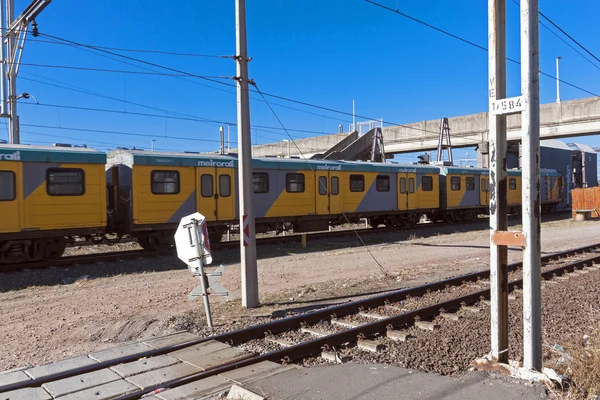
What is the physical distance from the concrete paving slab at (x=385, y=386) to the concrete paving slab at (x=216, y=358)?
31.1 inches

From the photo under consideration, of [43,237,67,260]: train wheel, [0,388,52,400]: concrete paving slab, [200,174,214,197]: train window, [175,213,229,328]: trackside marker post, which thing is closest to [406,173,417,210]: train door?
[200,174,214,197]: train window

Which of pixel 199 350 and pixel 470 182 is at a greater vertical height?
pixel 470 182

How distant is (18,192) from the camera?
12602 millimetres

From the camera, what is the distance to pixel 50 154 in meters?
13.1

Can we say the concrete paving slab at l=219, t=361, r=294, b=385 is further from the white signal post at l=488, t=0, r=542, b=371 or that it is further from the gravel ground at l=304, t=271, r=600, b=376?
the white signal post at l=488, t=0, r=542, b=371

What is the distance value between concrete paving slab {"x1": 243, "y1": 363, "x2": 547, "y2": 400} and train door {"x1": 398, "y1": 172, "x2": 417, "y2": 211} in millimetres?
18339

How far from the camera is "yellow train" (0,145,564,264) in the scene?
1284 cm

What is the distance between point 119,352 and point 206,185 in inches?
413

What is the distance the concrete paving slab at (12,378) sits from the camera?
5113mm

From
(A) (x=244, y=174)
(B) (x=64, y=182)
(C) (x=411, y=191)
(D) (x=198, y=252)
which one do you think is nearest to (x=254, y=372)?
(D) (x=198, y=252)

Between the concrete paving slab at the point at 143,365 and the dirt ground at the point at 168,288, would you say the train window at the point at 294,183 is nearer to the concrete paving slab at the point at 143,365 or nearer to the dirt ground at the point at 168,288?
the dirt ground at the point at 168,288

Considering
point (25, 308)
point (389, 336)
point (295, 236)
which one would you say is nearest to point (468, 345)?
point (389, 336)

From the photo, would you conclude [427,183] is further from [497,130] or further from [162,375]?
[162,375]

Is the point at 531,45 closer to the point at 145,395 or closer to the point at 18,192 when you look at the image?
the point at 145,395
